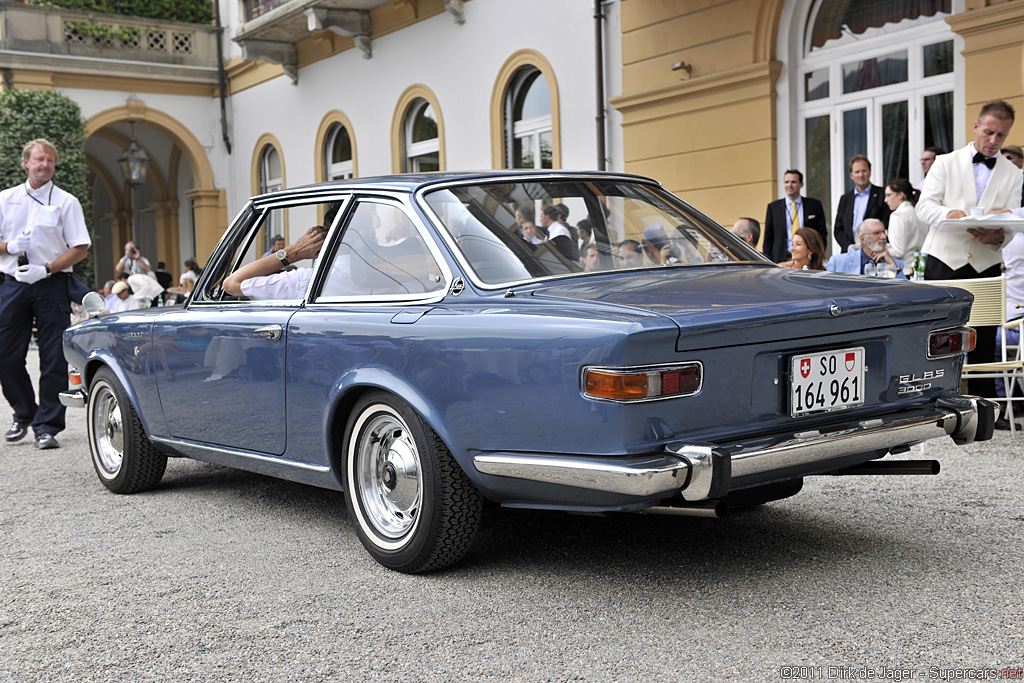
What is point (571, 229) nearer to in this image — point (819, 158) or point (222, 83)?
point (819, 158)

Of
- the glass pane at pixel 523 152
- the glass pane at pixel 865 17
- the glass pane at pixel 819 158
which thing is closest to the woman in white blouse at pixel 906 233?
the glass pane at pixel 865 17

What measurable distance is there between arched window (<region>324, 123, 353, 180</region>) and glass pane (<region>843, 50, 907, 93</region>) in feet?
39.2

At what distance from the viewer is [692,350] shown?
3.18 m

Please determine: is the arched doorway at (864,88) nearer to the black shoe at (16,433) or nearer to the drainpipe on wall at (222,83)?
the black shoe at (16,433)

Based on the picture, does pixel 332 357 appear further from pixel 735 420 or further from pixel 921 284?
pixel 921 284

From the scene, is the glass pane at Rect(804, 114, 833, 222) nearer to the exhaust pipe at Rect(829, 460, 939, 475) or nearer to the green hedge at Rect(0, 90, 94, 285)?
the exhaust pipe at Rect(829, 460, 939, 475)

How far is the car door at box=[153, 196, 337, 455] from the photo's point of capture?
14.7 ft

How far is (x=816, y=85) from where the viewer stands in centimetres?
1220

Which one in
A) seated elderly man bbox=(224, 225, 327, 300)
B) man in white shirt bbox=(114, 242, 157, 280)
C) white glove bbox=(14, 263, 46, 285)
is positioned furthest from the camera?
man in white shirt bbox=(114, 242, 157, 280)

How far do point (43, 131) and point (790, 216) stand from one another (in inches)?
746

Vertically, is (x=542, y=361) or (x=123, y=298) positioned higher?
(x=123, y=298)

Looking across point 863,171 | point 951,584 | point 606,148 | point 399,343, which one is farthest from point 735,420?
point 606,148

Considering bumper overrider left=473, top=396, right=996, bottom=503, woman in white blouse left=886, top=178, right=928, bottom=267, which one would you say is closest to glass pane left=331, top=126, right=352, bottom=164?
woman in white blouse left=886, top=178, right=928, bottom=267

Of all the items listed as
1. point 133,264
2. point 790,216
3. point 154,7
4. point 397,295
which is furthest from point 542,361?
point 154,7
